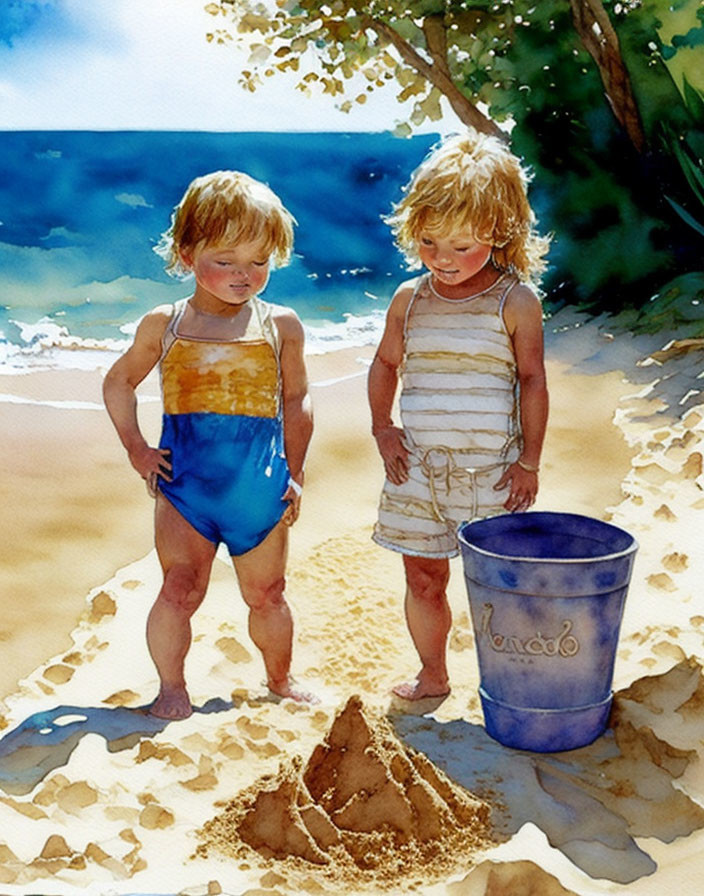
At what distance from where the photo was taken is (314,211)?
59.6 ft

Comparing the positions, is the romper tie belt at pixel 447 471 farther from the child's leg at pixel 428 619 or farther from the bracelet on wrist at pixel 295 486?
the bracelet on wrist at pixel 295 486

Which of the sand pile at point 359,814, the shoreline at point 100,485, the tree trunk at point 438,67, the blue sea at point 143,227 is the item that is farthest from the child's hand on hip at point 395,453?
the blue sea at point 143,227

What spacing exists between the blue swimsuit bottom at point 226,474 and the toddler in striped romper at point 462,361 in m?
0.29

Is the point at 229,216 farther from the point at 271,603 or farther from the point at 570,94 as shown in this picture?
the point at 570,94

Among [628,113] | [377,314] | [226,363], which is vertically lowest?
[377,314]

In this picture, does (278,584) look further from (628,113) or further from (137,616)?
(628,113)

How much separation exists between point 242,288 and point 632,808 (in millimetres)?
1398

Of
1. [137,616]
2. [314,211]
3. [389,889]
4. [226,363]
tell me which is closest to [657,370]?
[137,616]

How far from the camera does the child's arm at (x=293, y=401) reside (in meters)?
2.95

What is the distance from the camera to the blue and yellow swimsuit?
290 centimetres

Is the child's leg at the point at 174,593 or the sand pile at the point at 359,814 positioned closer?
the sand pile at the point at 359,814

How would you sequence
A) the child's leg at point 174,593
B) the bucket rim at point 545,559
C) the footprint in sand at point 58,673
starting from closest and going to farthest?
1. the bucket rim at point 545,559
2. the child's leg at point 174,593
3. the footprint in sand at point 58,673

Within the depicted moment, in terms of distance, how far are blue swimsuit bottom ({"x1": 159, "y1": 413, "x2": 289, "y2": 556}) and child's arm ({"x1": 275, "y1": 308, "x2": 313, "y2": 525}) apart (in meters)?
0.04

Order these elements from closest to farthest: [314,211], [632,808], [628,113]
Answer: [632,808] < [628,113] < [314,211]
